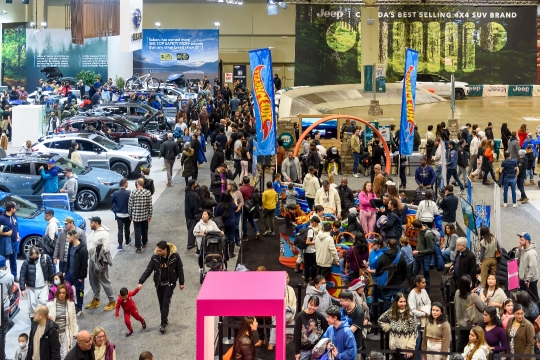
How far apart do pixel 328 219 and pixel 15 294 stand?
6.25 m

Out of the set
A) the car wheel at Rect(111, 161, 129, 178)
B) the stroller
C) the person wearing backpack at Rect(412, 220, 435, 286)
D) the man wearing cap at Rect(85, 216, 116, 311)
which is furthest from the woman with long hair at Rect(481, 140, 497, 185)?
the man wearing cap at Rect(85, 216, 116, 311)

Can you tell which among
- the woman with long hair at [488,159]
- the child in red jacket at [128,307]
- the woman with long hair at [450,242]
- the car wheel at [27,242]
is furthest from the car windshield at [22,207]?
the woman with long hair at [488,159]

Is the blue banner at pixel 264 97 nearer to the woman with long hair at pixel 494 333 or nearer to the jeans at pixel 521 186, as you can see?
the jeans at pixel 521 186

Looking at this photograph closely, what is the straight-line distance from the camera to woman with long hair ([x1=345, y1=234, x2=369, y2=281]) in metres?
14.5

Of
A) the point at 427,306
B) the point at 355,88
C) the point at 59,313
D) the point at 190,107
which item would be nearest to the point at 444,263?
the point at 427,306

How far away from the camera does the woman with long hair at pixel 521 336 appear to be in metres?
11.1

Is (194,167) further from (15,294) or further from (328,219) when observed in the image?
(15,294)

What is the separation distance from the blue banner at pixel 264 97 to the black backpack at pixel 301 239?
4397mm

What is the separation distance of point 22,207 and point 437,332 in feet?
33.3

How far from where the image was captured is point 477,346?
10266 millimetres

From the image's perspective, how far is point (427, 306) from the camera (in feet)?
39.2

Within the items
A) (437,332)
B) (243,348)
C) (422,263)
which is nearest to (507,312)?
(437,332)

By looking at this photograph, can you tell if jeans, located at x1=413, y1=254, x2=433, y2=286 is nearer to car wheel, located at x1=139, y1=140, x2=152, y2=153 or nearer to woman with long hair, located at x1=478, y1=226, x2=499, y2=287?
woman with long hair, located at x1=478, y1=226, x2=499, y2=287

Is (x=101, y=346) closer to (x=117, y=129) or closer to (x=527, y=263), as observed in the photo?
(x=527, y=263)
